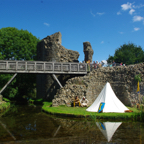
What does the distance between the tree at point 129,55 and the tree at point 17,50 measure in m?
24.5

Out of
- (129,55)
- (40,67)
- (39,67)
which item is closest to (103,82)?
(40,67)

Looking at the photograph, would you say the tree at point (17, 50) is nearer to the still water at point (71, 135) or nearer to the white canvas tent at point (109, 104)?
the white canvas tent at point (109, 104)

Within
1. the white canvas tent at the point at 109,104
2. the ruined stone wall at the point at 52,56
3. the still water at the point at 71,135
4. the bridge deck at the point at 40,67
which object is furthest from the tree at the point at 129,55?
the still water at the point at 71,135

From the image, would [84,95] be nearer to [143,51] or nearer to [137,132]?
[137,132]

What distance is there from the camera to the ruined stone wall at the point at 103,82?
1756 centimetres

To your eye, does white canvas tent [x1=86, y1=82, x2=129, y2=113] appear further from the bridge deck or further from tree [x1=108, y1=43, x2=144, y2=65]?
tree [x1=108, y1=43, x2=144, y2=65]

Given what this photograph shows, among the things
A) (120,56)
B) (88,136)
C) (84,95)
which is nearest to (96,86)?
(84,95)

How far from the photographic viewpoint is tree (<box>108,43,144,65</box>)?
1858 inches

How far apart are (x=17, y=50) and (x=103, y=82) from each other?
17.6m

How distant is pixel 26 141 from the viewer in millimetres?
6902

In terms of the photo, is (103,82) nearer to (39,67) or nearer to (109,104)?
(109,104)

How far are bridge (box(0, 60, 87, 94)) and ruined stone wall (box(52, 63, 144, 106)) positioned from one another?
233 cm

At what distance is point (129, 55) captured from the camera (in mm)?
47750

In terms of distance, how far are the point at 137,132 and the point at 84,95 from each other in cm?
972
